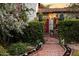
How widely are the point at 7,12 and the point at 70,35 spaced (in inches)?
28.2

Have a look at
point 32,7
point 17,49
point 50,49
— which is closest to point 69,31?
point 50,49

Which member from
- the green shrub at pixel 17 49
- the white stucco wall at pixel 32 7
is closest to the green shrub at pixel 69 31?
the white stucco wall at pixel 32 7

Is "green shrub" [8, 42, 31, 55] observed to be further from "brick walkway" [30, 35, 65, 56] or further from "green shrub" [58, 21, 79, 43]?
"green shrub" [58, 21, 79, 43]

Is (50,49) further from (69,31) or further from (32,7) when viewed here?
(32,7)

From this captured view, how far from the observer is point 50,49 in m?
20.7

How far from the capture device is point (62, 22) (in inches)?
817

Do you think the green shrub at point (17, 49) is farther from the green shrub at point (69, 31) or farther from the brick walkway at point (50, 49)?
the green shrub at point (69, 31)

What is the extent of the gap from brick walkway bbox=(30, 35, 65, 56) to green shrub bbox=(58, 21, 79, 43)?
0.10m

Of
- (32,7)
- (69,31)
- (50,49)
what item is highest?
(32,7)

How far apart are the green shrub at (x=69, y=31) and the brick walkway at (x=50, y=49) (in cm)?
10

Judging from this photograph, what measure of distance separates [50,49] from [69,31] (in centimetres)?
28

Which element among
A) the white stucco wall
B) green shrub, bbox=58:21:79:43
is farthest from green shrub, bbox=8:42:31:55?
green shrub, bbox=58:21:79:43

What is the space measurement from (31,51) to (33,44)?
0.25ft

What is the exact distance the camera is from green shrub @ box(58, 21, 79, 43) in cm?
2073
